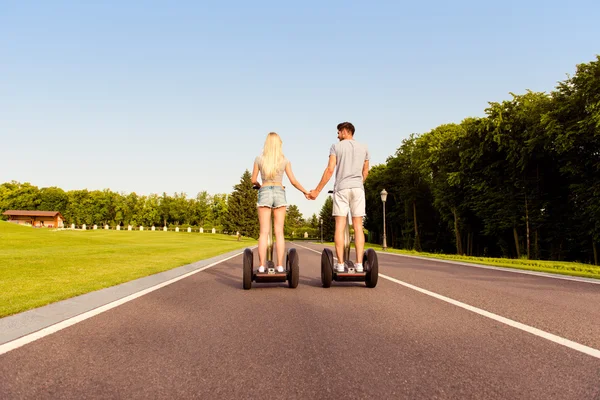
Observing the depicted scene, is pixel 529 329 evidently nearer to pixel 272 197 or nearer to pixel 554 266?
pixel 272 197

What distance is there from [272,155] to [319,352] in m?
4.19

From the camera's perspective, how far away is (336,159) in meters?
7.00

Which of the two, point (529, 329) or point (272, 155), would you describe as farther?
point (272, 155)

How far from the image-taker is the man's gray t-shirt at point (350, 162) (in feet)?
22.7

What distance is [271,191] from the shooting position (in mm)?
6902

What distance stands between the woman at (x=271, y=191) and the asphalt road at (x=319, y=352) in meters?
1.31

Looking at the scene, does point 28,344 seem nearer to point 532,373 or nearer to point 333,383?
point 333,383

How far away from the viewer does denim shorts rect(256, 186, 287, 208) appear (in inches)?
271

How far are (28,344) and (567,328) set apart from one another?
5.10 meters

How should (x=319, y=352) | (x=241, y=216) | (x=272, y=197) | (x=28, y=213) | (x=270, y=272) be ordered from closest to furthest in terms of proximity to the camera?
(x=319, y=352) < (x=270, y=272) < (x=272, y=197) < (x=241, y=216) < (x=28, y=213)

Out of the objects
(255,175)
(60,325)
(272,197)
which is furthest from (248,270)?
(60,325)

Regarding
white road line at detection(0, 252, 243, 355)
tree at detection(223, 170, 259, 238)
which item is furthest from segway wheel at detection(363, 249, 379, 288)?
tree at detection(223, 170, 259, 238)

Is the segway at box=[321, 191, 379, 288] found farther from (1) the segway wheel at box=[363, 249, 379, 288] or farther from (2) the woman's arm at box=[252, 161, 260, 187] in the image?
(2) the woman's arm at box=[252, 161, 260, 187]

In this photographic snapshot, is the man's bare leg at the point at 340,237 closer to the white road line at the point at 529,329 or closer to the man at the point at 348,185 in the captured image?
the man at the point at 348,185
